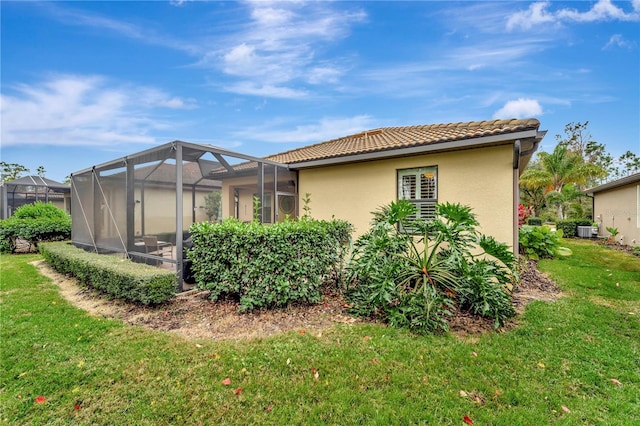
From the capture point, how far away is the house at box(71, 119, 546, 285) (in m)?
6.05

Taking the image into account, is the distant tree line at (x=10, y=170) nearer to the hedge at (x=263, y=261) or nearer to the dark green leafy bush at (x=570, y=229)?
the hedge at (x=263, y=261)

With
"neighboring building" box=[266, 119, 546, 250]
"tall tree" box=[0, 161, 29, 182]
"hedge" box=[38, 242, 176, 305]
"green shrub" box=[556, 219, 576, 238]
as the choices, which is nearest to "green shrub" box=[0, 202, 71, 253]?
"hedge" box=[38, 242, 176, 305]

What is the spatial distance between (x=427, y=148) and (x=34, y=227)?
53.3ft

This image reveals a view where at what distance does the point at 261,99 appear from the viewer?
513 inches

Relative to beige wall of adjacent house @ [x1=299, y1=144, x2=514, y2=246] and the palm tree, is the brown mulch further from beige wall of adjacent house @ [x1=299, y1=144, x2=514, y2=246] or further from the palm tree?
the palm tree

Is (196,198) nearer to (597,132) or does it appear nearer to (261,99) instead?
(261,99)

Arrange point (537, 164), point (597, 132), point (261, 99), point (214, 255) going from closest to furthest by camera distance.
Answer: point (214, 255) < point (261, 99) < point (537, 164) < point (597, 132)

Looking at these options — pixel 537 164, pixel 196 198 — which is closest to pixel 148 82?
pixel 196 198

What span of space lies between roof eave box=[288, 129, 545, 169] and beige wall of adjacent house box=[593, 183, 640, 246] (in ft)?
40.5

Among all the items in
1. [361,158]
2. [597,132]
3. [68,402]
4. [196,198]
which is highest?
[597,132]

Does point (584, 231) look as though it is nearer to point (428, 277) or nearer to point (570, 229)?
point (570, 229)

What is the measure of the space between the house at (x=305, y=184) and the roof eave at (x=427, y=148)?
2cm

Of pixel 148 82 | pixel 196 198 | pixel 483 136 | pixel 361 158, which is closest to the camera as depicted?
pixel 483 136

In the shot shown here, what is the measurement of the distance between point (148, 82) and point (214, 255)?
32.8 ft
